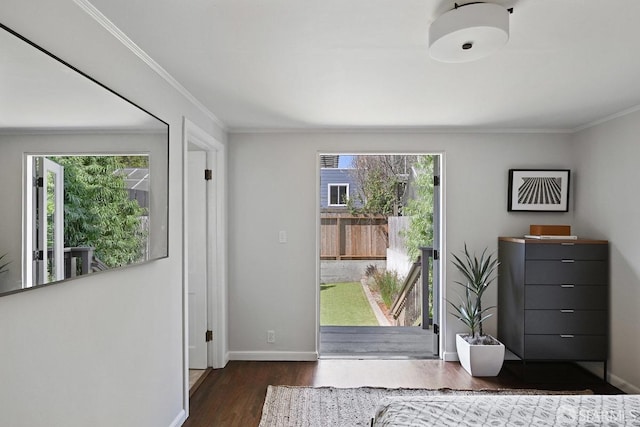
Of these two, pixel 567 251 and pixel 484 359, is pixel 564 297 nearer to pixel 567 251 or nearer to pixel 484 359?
pixel 567 251

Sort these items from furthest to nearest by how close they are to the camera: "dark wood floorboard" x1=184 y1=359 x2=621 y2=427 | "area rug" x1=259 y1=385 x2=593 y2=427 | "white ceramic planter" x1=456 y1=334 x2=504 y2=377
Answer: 1. "white ceramic planter" x1=456 y1=334 x2=504 y2=377
2. "dark wood floorboard" x1=184 y1=359 x2=621 y2=427
3. "area rug" x1=259 y1=385 x2=593 y2=427

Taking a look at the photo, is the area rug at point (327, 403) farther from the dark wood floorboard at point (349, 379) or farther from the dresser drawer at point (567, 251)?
the dresser drawer at point (567, 251)

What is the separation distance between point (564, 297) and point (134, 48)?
12.1ft

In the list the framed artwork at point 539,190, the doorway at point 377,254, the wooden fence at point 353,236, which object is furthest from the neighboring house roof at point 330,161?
the framed artwork at point 539,190

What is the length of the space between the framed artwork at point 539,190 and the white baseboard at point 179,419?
3387 mm

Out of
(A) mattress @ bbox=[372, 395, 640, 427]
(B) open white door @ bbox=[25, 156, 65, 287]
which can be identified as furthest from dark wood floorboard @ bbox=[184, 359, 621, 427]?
(B) open white door @ bbox=[25, 156, 65, 287]

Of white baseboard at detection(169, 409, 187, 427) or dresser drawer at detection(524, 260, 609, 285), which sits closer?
white baseboard at detection(169, 409, 187, 427)

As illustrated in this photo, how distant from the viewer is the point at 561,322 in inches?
134

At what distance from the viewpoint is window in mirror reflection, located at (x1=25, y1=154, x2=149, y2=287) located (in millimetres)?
1313

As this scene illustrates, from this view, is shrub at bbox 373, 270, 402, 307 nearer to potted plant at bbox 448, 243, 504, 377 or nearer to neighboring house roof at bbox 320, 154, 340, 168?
potted plant at bbox 448, 243, 504, 377

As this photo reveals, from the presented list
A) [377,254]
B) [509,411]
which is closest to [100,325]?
[509,411]

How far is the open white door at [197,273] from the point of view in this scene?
3.68m

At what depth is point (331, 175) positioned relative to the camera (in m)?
4.67

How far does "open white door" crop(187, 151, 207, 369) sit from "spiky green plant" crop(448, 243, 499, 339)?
7.91 ft
